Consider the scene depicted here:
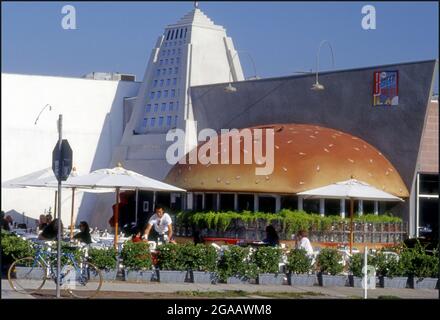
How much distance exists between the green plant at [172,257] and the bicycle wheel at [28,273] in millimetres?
3086

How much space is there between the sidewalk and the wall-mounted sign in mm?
13294

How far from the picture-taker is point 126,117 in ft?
149

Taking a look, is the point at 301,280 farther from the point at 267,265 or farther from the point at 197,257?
the point at 197,257

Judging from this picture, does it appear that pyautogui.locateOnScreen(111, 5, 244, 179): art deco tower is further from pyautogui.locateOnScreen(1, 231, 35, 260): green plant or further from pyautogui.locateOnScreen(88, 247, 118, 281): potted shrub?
pyautogui.locateOnScreen(1, 231, 35, 260): green plant

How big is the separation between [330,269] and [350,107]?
48.3 ft

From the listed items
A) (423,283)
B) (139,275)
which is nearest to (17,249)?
(139,275)

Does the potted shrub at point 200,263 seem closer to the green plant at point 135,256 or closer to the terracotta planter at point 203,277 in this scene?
the terracotta planter at point 203,277

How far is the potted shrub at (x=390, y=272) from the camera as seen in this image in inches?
798

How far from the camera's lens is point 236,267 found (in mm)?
19812

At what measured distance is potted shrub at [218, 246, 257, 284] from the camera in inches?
779

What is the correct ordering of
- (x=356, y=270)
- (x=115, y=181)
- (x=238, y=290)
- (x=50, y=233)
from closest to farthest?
(x=238, y=290), (x=356, y=270), (x=50, y=233), (x=115, y=181)

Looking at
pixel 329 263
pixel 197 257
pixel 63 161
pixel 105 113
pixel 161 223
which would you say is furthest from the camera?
pixel 105 113
